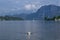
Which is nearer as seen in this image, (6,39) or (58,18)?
(6,39)

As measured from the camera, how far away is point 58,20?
17762 centimetres

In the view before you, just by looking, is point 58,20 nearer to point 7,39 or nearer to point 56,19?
point 56,19

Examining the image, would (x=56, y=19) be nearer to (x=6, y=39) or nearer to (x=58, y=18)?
(x=58, y=18)

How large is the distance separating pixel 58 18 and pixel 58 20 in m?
1.85

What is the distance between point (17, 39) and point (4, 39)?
9.41ft

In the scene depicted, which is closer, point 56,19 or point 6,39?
point 6,39

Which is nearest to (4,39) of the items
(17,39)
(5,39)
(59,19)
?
(5,39)

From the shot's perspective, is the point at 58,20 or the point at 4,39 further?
the point at 58,20

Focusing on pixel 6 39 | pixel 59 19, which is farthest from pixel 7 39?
pixel 59 19

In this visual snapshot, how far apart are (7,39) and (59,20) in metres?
139

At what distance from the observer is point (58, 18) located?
584 ft

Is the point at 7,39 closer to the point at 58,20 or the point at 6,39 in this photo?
the point at 6,39

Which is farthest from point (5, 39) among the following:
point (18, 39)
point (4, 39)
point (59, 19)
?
point (59, 19)

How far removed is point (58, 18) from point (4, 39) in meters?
139
